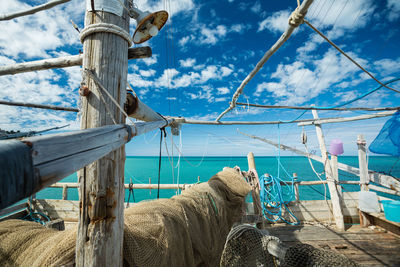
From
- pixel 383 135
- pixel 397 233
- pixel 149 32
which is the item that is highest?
pixel 149 32

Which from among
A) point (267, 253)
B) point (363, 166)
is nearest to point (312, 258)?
point (267, 253)

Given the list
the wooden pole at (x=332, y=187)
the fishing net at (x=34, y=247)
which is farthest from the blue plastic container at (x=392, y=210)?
the fishing net at (x=34, y=247)

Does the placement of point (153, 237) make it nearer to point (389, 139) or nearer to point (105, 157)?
point (105, 157)

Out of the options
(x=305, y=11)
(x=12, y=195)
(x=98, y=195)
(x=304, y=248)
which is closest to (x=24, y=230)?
(x=98, y=195)

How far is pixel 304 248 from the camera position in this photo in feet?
3.26

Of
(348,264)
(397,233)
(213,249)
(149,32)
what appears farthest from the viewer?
(397,233)

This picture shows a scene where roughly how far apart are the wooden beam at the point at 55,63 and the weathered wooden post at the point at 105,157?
0.41 feet

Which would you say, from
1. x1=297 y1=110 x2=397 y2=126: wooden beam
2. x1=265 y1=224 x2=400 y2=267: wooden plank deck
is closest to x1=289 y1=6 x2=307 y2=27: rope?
x1=265 y1=224 x2=400 y2=267: wooden plank deck

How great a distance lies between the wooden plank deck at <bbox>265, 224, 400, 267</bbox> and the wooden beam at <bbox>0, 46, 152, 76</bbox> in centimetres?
526

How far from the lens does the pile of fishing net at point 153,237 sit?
150 centimetres

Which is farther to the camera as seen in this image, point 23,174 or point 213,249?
point 213,249

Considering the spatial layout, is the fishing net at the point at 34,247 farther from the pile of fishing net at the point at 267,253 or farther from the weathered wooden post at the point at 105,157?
the pile of fishing net at the point at 267,253

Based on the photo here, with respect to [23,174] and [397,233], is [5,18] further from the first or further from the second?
[397,233]

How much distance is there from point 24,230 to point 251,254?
2250 millimetres
